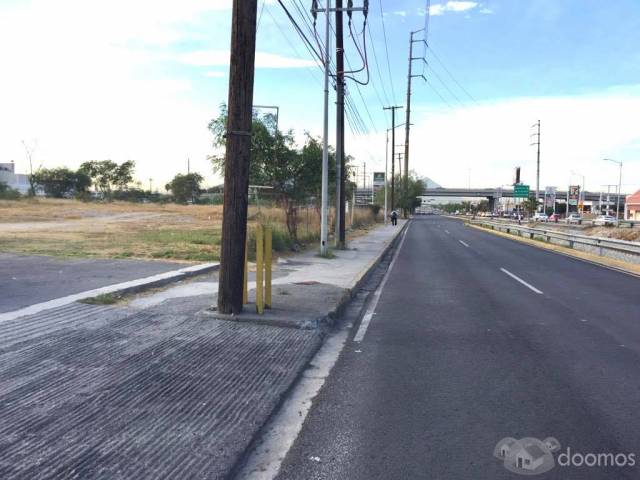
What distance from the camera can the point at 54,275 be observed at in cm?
1088

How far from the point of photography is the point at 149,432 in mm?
4059

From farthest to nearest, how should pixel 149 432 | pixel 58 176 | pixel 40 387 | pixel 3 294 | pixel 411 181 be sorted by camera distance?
pixel 411 181 → pixel 58 176 → pixel 3 294 → pixel 40 387 → pixel 149 432

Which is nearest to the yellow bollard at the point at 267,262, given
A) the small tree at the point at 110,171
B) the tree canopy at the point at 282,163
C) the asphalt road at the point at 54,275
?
the asphalt road at the point at 54,275

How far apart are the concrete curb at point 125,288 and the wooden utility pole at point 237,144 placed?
232 cm

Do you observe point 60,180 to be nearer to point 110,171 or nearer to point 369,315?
point 110,171

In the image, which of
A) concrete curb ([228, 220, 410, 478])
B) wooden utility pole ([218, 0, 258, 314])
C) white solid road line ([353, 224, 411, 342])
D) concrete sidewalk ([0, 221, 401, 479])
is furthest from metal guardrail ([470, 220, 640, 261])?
concrete sidewalk ([0, 221, 401, 479])

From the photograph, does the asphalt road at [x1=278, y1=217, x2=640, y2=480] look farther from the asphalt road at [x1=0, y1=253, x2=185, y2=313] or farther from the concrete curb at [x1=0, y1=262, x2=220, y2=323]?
the asphalt road at [x1=0, y1=253, x2=185, y2=313]

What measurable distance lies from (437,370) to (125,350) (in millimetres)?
3336

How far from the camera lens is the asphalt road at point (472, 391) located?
3934mm

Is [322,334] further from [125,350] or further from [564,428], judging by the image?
[564,428]

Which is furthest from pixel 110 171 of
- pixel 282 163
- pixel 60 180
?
pixel 282 163

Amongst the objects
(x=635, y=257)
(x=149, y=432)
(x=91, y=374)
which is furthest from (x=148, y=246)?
(x=635, y=257)

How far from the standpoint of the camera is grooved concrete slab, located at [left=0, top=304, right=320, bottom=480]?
3.64 meters

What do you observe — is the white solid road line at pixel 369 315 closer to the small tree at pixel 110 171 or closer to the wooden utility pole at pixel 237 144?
the wooden utility pole at pixel 237 144
